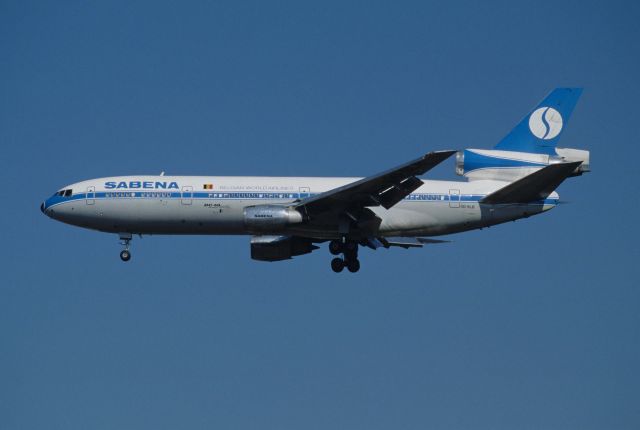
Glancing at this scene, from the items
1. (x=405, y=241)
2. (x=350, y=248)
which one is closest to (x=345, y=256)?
(x=350, y=248)

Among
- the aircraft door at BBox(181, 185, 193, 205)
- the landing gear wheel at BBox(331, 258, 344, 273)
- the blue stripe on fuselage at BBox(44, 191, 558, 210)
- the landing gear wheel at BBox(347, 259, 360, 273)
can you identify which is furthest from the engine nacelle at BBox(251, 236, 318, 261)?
the aircraft door at BBox(181, 185, 193, 205)

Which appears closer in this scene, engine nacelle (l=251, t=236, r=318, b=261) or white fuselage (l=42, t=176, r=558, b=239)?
white fuselage (l=42, t=176, r=558, b=239)

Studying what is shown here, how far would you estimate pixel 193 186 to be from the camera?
1857 inches

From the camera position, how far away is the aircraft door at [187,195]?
4678 cm

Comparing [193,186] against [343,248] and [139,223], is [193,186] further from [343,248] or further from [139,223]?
[343,248]

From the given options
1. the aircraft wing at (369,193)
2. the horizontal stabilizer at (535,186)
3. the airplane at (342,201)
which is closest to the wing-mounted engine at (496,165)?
the airplane at (342,201)

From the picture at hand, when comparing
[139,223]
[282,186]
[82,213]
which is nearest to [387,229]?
[282,186]

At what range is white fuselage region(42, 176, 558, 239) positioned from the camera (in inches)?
1836

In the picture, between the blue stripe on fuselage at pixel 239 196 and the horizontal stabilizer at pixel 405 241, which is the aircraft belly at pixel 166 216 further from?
the horizontal stabilizer at pixel 405 241

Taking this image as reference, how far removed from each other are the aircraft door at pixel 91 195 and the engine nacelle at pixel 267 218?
26.4 ft

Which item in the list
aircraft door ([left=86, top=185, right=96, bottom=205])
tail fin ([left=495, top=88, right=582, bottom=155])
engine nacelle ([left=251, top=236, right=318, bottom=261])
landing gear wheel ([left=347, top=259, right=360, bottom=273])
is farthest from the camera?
Answer: engine nacelle ([left=251, top=236, right=318, bottom=261])

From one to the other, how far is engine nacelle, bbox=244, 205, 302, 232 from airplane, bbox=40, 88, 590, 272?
45 mm

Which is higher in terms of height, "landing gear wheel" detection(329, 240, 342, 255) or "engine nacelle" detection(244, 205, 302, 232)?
"engine nacelle" detection(244, 205, 302, 232)

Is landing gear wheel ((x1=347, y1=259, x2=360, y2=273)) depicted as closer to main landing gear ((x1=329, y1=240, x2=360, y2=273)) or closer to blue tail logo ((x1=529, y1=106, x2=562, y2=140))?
main landing gear ((x1=329, y1=240, x2=360, y2=273))
